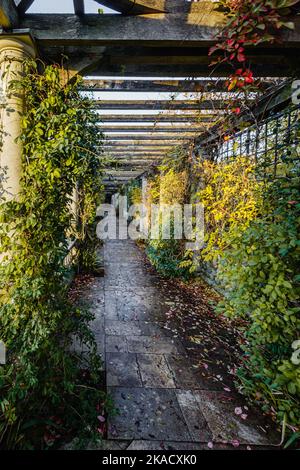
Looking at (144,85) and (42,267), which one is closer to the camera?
(42,267)

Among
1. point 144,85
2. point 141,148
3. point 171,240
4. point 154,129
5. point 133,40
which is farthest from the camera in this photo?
point 141,148

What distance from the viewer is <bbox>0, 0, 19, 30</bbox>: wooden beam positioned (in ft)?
5.98

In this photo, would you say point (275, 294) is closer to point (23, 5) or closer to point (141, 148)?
point (23, 5)

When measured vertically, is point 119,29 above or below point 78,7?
below

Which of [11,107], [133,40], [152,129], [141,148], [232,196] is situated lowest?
[232,196]

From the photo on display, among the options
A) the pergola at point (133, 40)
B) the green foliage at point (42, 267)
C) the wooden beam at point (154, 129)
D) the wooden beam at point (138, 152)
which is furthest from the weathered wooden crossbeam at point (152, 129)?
the green foliage at point (42, 267)

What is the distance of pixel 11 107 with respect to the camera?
1.99 meters

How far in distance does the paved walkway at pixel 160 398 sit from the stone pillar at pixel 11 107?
2.07 m

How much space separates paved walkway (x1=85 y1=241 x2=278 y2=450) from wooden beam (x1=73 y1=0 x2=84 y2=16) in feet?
11.1

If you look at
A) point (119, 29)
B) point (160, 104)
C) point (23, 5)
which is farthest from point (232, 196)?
point (23, 5)

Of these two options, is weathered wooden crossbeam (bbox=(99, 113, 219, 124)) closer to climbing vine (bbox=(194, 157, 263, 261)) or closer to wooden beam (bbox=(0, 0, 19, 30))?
climbing vine (bbox=(194, 157, 263, 261))

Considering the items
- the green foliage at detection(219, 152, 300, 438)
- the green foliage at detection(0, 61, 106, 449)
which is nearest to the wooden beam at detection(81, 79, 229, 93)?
the green foliage at detection(0, 61, 106, 449)

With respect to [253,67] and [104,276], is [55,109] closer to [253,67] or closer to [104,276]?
[253,67]

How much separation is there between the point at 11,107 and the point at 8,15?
0.66 m
